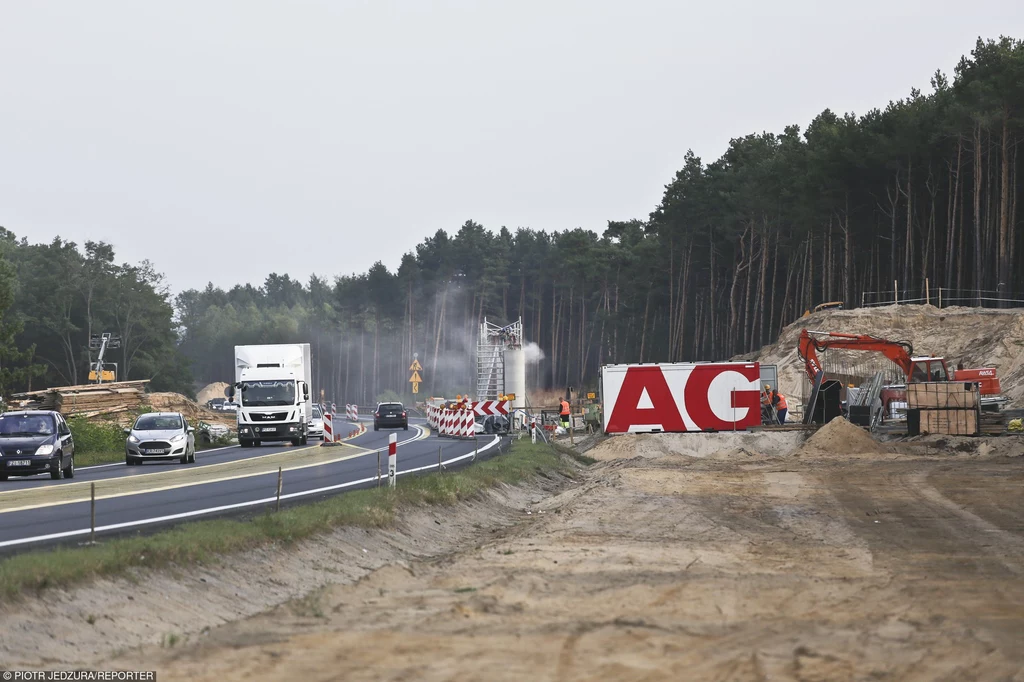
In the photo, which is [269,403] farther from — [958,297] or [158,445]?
[958,297]

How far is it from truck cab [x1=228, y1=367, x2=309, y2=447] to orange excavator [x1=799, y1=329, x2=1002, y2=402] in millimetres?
20131

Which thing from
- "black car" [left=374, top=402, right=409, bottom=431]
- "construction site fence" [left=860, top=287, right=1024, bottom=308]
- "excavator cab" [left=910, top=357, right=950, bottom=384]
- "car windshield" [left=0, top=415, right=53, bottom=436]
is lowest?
"black car" [left=374, top=402, right=409, bottom=431]

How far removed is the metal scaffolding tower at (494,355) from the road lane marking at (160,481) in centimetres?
4016

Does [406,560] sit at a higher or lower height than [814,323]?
lower

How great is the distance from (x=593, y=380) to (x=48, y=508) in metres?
114

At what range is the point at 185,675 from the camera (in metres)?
8.03

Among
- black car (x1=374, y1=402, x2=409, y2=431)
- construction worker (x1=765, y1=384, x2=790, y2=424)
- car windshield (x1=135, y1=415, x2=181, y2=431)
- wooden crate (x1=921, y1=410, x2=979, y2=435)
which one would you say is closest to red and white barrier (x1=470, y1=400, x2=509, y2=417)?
construction worker (x1=765, y1=384, x2=790, y2=424)

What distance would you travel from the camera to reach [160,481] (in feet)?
91.7

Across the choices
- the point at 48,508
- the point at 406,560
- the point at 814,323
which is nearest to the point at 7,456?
the point at 48,508

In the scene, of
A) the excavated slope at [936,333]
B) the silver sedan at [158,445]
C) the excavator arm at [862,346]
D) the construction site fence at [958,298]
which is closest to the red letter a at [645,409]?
the excavator arm at [862,346]

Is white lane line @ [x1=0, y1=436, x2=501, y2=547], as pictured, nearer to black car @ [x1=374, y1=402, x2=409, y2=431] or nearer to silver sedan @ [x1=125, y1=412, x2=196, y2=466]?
silver sedan @ [x1=125, y1=412, x2=196, y2=466]

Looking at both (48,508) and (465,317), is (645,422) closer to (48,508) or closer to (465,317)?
(48,508)

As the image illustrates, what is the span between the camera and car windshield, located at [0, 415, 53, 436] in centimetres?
2991

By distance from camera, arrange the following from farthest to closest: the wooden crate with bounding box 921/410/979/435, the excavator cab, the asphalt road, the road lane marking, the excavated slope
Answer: the excavated slope, the excavator cab, the wooden crate with bounding box 921/410/979/435, the road lane marking, the asphalt road
